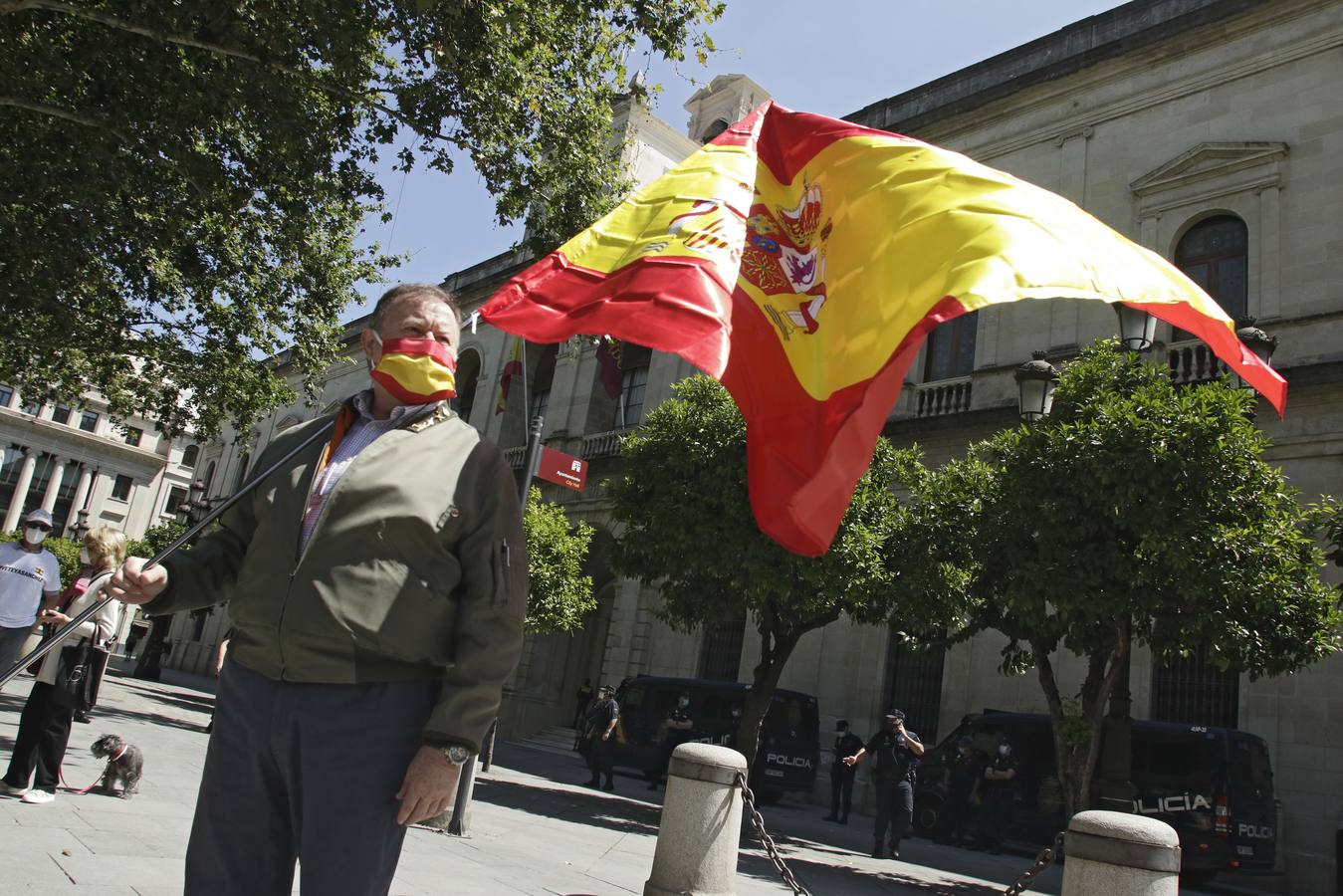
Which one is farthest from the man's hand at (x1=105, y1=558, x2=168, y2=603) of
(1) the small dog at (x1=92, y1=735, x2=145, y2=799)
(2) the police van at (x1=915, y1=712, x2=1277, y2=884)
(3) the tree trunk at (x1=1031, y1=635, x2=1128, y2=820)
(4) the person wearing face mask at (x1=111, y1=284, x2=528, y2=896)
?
(2) the police van at (x1=915, y1=712, x2=1277, y2=884)

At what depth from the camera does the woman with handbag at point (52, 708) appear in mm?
6074

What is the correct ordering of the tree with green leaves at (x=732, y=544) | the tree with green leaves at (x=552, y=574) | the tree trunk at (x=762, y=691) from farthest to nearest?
1. the tree with green leaves at (x=552, y=574)
2. the tree trunk at (x=762, y=691)
3. the tree with green leaves at (x=732, y=544)

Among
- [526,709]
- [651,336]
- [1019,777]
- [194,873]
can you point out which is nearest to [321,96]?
[651,336]

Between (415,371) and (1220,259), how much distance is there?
54.4 ft

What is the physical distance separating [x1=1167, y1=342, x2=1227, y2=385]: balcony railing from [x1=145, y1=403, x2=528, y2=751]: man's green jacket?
14.2m

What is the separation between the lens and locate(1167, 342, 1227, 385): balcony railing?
14492 mm

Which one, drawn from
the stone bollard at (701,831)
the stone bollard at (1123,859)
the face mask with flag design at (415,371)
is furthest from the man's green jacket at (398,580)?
the stone bollard at (701,831)

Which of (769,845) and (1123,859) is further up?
(1123,859)

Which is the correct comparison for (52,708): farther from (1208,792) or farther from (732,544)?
(1208,792)

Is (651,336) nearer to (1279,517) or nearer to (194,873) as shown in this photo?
(194,873)

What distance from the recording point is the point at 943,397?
60.0ft

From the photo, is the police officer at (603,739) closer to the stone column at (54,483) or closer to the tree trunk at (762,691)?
the tree trunk at (762,691)

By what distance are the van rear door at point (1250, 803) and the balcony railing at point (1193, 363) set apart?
17.1 feet

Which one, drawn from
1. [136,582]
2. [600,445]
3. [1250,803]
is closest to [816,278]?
[136,582]
